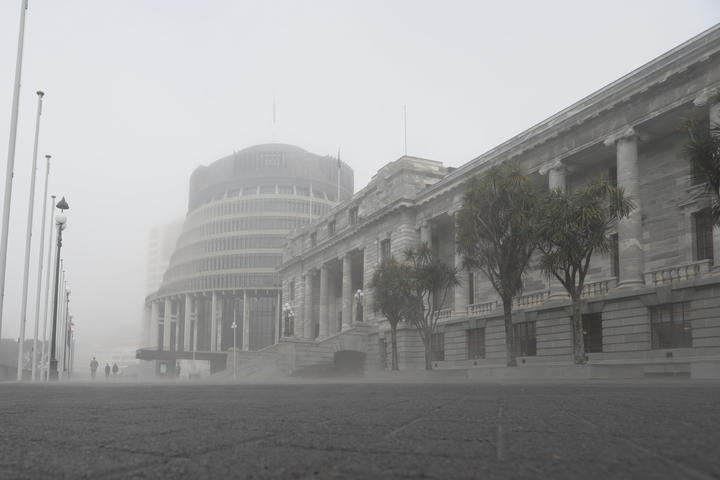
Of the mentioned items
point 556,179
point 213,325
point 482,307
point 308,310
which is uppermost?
point 556,179

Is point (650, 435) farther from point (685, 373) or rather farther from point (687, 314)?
point (687, 314)

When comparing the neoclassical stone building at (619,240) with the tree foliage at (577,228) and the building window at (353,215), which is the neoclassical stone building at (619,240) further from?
the building window at (353,215)

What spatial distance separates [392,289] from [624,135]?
15.4 metres

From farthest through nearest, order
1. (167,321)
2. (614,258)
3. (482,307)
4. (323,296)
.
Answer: (167,321), (323,296), (482,307), (614,258)

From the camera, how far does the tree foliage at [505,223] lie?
29547 millimetres

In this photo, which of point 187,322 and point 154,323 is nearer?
point 187,322

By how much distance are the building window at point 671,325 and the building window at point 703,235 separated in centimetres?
354

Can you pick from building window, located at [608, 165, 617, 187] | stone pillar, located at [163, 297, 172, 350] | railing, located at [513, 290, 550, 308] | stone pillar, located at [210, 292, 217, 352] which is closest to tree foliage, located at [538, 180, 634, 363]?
building window, located at [608, 165, 617, 187]

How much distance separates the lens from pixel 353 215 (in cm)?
6838

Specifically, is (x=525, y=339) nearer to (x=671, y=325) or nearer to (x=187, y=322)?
(x=671, y=325)

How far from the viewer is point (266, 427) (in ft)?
15.0

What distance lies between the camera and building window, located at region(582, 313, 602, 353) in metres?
36.7

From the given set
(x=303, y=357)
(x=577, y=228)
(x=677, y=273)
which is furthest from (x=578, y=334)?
(x=303, y=357)

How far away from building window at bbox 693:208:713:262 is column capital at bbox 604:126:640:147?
5081mm
